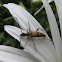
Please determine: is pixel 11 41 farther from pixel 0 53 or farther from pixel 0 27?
pixel 0 53

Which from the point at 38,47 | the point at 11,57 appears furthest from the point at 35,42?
the point at 11,57

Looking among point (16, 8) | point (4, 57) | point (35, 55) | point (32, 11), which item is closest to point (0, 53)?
point (4, 57)

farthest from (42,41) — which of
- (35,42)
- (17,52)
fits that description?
(17,52)

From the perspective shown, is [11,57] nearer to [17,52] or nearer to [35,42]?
[17,52]

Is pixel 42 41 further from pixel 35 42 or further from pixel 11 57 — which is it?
pixel 11 57

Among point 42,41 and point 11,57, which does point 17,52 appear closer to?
point 11,57

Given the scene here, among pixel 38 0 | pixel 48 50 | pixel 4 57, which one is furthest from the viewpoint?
pixel 38 0

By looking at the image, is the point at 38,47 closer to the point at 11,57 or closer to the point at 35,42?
the point at 35,42

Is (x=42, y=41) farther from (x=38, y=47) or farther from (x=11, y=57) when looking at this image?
(x=11, y=57)

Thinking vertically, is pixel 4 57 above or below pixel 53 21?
below

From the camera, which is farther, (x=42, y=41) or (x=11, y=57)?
(x=42, y=41)

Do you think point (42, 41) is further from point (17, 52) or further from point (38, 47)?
point (17, 52)
